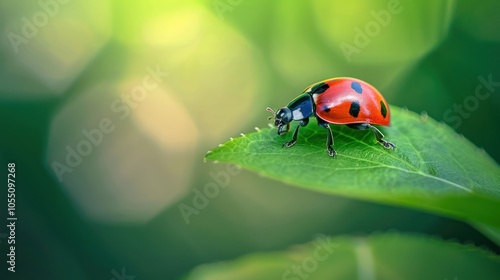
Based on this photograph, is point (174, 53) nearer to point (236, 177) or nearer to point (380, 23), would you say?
point (236, 177)

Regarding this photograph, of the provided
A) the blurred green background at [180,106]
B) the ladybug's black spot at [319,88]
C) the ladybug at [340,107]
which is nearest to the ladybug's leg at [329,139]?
the ladybug at [340,107]

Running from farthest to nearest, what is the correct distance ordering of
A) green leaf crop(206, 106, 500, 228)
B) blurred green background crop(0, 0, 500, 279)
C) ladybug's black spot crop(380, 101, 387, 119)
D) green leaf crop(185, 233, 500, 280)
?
blurred green background crop(0, 0, 500, 279), ladybug's black spot crop(380, 101, 387, 119), green leaf crop(185, 233, 500, 280), green leaf crop(206, 106, 500, 228)

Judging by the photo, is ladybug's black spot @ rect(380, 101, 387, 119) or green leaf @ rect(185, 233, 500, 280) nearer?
green leaf @ rect(185, 233, 500, 280)

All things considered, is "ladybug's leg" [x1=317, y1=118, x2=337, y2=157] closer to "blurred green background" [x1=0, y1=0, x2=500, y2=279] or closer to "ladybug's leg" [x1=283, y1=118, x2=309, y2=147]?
"ladybug's leg" [x1=283, y1=118, x2=309, y2=147]

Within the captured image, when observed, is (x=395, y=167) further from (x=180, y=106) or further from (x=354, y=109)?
(x=180, y=106)

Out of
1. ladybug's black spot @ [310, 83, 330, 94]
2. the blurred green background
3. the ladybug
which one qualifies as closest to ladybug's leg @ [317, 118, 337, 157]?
the ladybug

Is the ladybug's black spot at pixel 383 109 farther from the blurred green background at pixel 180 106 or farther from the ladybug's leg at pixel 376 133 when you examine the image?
the blurred green background at pixel 180 106

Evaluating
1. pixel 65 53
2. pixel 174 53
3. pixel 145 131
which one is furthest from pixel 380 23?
pixel 65 53
